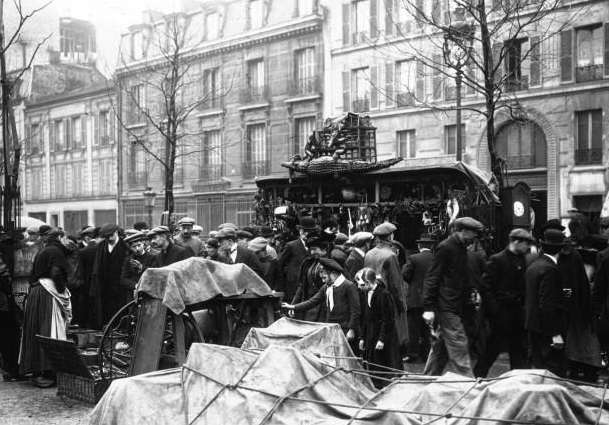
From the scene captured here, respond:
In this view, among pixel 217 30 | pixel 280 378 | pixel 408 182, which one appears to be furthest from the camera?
pixel 217 30

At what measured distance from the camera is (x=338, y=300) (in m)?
8.48

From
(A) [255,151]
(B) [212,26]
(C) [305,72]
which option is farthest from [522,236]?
(B) [212,26]

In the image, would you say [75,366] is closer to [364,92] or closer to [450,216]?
[450,216]

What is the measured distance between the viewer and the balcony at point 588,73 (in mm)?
25562

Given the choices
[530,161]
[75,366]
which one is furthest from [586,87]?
[75,366]

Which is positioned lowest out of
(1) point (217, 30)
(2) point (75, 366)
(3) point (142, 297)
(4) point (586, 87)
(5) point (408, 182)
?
(2) point (75, 366)

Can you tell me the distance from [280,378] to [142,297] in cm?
300

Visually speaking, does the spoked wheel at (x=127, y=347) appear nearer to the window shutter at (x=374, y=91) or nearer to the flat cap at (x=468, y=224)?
the flat cap at (x=468, y=224)

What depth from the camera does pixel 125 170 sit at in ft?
136

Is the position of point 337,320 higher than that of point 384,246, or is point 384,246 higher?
point 384,246

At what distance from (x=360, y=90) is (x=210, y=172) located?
367 inches

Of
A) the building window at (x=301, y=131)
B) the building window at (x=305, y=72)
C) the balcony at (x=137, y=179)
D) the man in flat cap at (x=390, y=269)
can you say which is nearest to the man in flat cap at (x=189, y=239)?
the man in flat cap at (x=390, y=269)

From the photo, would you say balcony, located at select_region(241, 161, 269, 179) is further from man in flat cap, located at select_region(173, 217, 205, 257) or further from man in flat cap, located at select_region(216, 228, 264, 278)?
man in flat cap, located at select_region(216, 228, 264, 278)

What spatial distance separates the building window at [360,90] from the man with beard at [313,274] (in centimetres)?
2294
